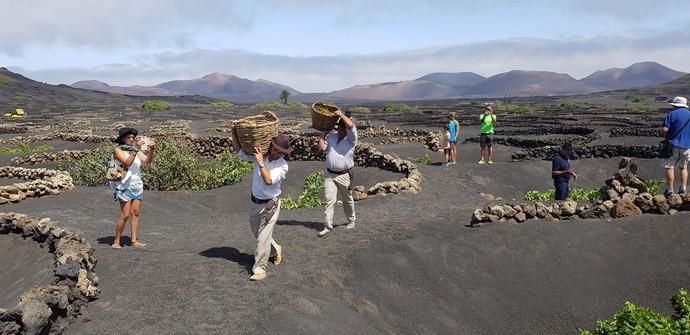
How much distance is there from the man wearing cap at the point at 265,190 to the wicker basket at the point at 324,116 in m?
2.05

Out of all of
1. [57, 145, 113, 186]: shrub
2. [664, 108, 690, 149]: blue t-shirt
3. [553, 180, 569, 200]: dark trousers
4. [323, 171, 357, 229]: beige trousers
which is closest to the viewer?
[323, 171, 357, 229]: beige trousers

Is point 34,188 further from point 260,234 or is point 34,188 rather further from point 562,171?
point 562,171

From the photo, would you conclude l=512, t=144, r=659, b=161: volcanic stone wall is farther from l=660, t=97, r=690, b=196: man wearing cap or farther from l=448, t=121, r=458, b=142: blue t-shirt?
l=660, t=97, r=690, b=196: man wearing cap

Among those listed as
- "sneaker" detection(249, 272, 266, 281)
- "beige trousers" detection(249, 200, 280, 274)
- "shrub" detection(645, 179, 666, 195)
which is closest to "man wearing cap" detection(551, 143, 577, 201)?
"shrub" detection(645, 179, 666, 195)

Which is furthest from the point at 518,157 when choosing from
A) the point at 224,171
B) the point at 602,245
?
the point at 602,245

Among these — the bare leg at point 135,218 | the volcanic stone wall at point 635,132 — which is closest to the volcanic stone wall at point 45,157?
the bare leg at point 135,218

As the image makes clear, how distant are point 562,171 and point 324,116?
18.7 feet

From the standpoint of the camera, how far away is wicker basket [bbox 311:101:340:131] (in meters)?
8.77

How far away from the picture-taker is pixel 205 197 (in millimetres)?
15180

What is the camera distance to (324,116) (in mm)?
8766

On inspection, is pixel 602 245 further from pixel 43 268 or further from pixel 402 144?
pixel 402 144

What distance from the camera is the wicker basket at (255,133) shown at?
6523 mm

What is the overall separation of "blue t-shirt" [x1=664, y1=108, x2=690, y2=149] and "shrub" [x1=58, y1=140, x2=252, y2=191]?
12.1 meters

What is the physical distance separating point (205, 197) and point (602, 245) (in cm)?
1023
